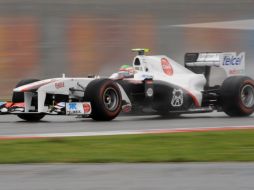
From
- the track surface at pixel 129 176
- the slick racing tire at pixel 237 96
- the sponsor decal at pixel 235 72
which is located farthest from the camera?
the sponsor decal at pixel 235 72

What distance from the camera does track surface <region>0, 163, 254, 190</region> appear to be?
6.41 meters

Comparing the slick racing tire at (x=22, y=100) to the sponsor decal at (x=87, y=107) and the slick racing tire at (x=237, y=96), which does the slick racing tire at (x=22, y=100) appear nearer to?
the sponsor decal at (x=87, y=107)

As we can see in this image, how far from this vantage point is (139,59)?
14594 millimetres

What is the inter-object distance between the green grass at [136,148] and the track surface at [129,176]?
1.52ft

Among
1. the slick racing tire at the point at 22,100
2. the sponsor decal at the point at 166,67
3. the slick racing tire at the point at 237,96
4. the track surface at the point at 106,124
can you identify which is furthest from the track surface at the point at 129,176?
the sponsor decal at the point at 166,67

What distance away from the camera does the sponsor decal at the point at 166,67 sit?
14633 mm

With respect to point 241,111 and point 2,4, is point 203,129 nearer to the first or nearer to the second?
point 241,111

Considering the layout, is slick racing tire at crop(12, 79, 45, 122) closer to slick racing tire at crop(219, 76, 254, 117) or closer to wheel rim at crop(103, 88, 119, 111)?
wheel rim at crop(103, 88, 119, 111)

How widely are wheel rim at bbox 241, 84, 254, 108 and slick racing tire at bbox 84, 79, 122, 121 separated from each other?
9.43ft

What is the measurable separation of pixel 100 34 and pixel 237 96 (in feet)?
34.7

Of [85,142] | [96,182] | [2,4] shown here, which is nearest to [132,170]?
[96,182]

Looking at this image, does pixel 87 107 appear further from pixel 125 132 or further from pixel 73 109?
pixel 125 132

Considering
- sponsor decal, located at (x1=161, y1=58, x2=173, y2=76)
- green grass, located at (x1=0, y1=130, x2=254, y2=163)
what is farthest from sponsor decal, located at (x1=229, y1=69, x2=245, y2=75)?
green grass, located at (x1=0, y1=130, x2=254, y2=163)

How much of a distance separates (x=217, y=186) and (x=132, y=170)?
3.71 ft
